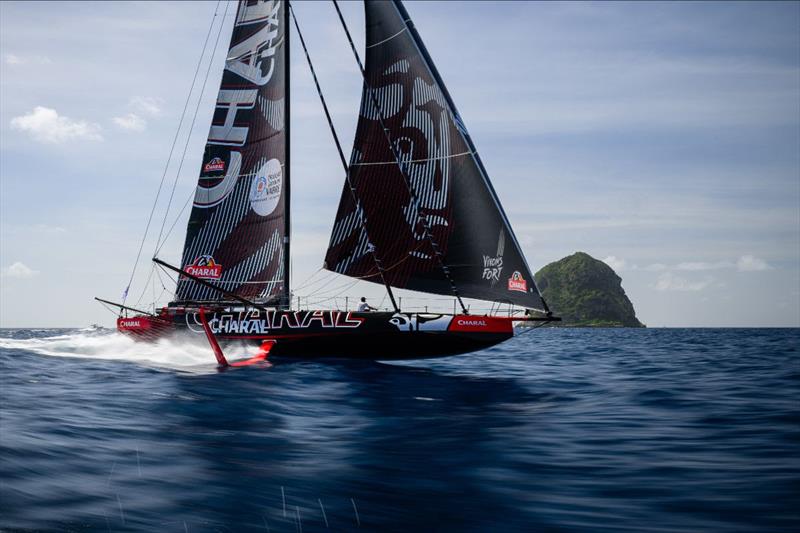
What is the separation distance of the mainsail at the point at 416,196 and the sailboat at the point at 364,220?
0.12 feet

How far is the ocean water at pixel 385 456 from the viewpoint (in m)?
5.64

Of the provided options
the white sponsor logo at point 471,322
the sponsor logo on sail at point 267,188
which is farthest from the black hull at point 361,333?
the sponsor logo on sail at point 267,188

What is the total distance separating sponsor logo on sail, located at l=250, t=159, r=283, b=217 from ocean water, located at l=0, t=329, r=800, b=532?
8.62 metres

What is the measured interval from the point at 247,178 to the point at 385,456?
1638 centimetres

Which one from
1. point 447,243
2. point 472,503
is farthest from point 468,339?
point 472,503

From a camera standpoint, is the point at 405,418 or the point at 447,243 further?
the point at 447,243

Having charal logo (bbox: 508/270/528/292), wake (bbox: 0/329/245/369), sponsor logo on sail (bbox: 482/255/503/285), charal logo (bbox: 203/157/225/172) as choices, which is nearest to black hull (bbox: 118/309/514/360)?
wake (bbox: 0/329/245/369)

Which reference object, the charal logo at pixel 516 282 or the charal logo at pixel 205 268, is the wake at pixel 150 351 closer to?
the charal logo at pixel 205 268

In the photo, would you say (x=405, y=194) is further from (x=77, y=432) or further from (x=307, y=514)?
(x=307, y=514)

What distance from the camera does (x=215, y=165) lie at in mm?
22984

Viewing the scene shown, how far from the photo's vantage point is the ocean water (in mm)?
5641

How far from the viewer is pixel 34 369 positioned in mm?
15633

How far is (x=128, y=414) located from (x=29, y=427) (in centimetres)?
168

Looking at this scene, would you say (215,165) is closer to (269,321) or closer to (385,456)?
(269,321)
